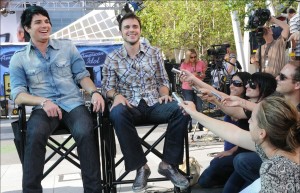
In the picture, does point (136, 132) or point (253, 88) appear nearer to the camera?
point (136, 132)

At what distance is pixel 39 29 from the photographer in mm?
3686

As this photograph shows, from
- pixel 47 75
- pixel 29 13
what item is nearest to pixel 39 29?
pixel 29 13

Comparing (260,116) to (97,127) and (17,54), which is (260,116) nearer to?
(97,127)

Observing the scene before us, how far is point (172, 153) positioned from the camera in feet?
11.5

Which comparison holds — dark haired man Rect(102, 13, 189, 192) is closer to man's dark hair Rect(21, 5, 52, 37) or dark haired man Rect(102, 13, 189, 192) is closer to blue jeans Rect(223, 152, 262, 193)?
blue jeans Rect(223, 152, 262, 193)

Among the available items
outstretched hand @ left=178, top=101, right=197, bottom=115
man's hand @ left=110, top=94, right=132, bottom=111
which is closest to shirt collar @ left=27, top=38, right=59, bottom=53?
man's hand @ left=110, top=94, right=132, bottom=111

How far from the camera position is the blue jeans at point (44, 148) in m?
3.26

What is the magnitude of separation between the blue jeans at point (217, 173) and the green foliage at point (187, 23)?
19227 millimetres

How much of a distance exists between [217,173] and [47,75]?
6.13 ft

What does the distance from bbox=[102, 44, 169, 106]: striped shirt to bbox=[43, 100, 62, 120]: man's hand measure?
1.94ft

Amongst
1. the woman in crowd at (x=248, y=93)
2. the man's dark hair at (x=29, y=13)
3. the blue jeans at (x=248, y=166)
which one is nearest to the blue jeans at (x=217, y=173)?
the woman in crowd at (x=248, y=93)

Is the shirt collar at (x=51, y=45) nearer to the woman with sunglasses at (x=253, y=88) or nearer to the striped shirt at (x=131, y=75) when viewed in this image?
the striped shirt at (x=131, y=75)

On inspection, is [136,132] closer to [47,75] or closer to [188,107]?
[188,107]

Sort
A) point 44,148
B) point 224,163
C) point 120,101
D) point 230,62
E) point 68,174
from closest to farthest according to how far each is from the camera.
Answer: point 44,148 → point 120,101 → point 224,163 → point 68,174 → point 230,62
